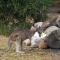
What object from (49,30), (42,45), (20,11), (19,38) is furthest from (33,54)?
(20,11)

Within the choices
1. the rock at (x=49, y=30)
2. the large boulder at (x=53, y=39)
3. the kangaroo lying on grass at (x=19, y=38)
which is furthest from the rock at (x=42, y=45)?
the kangaroo lying on grass at (x=19, y=38)

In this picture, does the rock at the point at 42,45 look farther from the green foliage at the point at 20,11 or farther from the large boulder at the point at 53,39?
the green foliage at the point at 20,11

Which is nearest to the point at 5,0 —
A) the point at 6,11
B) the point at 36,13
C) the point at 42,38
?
the point at 6,11

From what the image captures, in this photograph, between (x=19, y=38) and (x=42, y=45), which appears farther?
(x=42, y=45)

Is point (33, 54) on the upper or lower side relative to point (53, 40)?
lower

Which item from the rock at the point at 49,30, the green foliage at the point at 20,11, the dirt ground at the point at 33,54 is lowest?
the dirt ground at the point at 33,54

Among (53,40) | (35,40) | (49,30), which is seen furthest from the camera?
(49,30)

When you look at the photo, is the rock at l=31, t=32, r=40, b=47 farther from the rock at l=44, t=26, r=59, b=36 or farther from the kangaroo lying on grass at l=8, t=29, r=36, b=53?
the kangaroo lying on grass at l=8, t=29, r=36, b=53

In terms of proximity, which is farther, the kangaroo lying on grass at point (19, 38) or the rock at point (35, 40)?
the rock at point (35, 40)

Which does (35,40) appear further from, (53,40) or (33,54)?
(33,54)

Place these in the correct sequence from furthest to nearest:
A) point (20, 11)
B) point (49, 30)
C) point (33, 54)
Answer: point (20, 11) → point (49, 30) → point (33, 54)

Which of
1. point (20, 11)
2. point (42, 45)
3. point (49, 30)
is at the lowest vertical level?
point (42, 45)

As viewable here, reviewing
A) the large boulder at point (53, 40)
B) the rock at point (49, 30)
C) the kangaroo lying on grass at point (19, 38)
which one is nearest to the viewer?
the kangaroo lying on grass at point (19, 38)

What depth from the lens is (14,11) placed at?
1341cm
